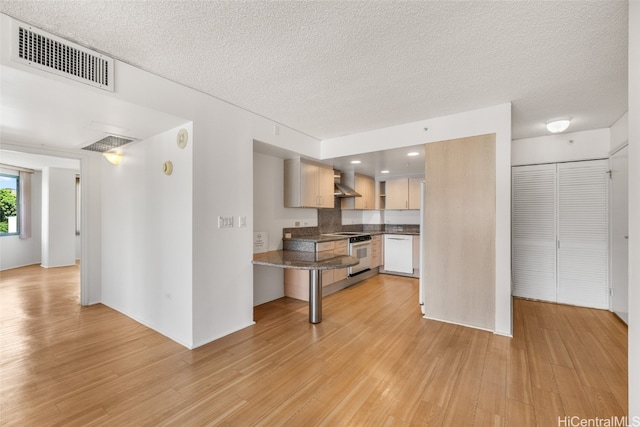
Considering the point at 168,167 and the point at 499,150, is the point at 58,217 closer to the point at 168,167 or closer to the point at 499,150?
the point at 168,167

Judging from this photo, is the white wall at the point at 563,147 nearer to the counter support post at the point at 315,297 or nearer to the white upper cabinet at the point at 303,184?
the white upper cabinet at the point at 303,184

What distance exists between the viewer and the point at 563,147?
4.03 m

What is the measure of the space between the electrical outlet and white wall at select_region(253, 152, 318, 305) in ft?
3.17

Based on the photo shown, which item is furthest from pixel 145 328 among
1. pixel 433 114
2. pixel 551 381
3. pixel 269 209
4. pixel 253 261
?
pixel 433 114

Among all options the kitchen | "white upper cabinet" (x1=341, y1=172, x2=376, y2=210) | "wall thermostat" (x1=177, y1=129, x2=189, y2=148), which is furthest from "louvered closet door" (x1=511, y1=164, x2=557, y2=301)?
"wall thermostat" (x1=177, y1=129, x2=189, y2=148)

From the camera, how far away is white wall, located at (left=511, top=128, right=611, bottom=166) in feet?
12.5

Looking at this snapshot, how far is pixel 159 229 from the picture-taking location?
308cm

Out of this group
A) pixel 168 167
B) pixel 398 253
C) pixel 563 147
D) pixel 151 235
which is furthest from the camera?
pixel 398 253

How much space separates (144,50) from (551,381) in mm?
4059

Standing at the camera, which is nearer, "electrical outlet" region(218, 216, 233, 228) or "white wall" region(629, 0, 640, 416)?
"white wall" region(629, 0, 640, 416)

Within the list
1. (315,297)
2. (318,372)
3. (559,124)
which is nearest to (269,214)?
(315,297)

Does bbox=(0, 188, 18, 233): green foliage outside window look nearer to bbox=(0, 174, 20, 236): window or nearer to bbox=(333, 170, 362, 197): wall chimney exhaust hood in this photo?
bbox=(0, 174, 20, 236): window

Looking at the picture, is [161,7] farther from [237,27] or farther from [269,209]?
[269,209]

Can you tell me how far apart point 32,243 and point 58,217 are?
41.3 inches
